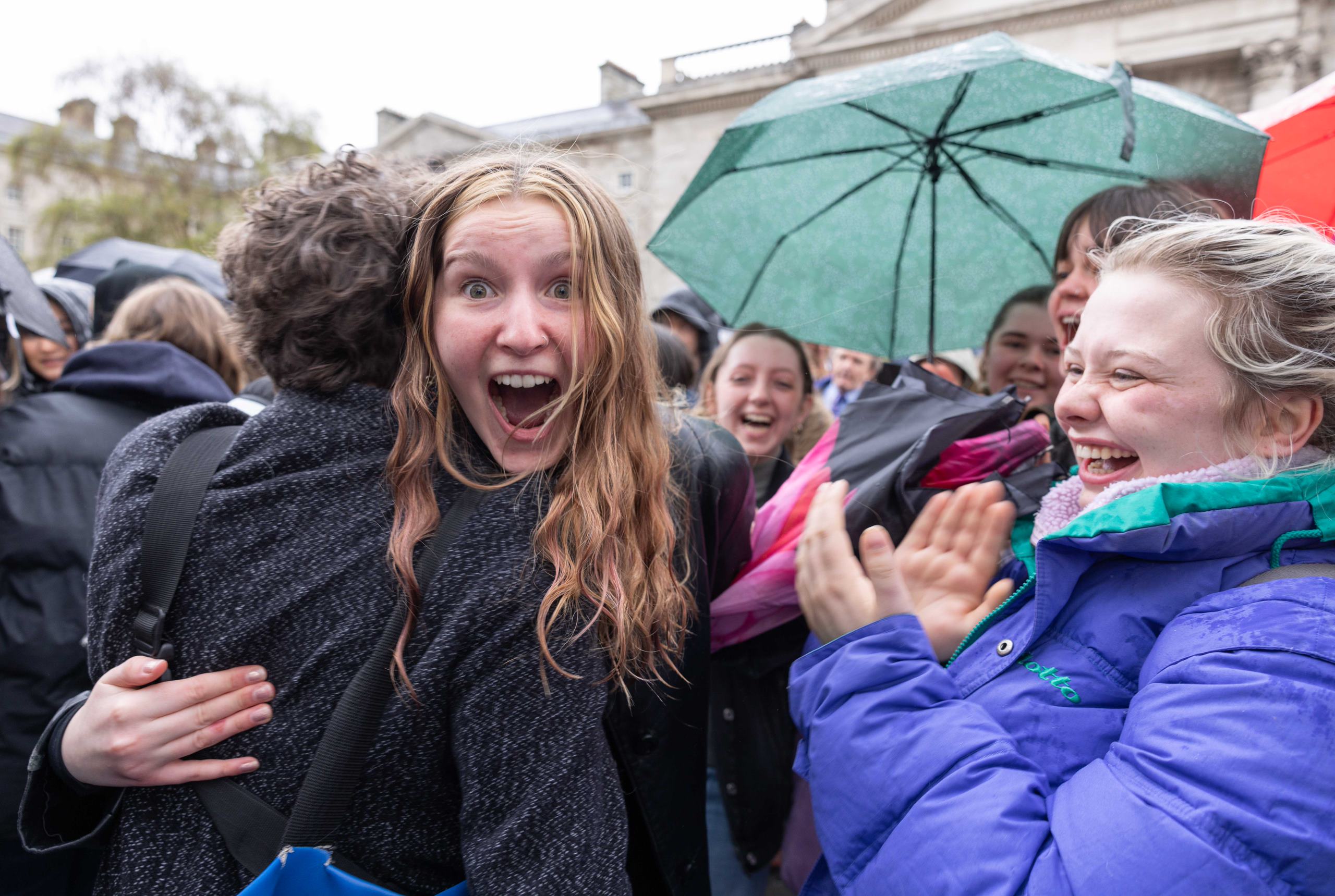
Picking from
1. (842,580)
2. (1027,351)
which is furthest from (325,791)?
(1027,351)

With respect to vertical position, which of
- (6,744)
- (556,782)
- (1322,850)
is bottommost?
(6,744)

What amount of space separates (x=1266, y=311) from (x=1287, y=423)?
183 millimetres

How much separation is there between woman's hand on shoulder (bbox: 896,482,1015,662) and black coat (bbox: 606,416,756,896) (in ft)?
1.45

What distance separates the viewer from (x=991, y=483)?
1.73m

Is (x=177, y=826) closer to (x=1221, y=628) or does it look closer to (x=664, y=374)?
(x=1221, y=628)

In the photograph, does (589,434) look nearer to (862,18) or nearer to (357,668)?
(357,668)

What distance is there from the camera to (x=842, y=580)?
5.27ft

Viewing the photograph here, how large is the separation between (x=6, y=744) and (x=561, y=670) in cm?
197

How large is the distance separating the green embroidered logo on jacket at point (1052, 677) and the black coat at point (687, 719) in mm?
697

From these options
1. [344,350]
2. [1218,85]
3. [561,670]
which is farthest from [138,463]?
[1218,85]

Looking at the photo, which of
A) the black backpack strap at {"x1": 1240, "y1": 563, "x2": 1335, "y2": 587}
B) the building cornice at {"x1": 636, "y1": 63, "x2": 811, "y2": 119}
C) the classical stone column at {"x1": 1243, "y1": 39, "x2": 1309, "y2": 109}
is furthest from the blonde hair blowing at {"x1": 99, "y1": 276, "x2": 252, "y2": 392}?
the building cornice at {"x1": 636, "y1": 63, "x2": 811, "y2": 119}

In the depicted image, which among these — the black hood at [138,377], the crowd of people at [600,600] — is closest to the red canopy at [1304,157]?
the crowd of people at [600,600]

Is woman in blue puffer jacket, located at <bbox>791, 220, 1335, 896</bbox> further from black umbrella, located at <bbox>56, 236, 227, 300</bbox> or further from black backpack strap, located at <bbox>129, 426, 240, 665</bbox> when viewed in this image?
black umbrella, located at <bbox>56, 236, 227, 300</bbox>

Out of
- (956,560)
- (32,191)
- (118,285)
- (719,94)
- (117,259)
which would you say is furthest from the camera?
(32,191)
